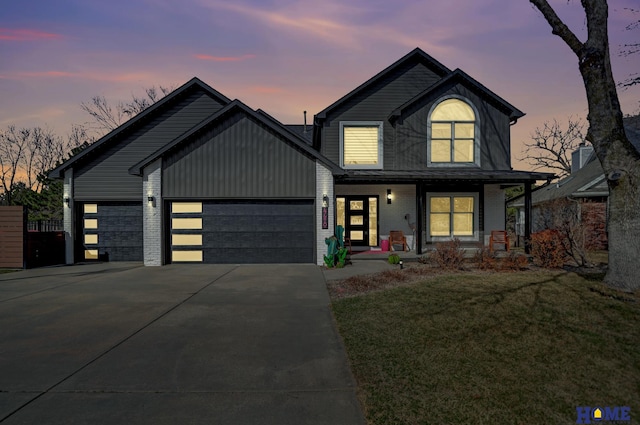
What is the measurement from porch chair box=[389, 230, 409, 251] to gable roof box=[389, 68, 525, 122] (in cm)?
535

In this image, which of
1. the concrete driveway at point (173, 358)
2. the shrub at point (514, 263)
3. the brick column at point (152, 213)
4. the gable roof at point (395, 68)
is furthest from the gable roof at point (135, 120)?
the shrub at point (514, 263)

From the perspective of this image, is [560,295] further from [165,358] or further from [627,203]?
[165,358]

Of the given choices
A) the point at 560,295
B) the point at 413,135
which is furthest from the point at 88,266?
the point at 560,295

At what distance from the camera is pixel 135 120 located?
1551cm

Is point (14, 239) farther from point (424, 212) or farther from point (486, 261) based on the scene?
point (486, 261)

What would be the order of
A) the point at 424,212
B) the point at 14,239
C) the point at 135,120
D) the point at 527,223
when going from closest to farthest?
the point at 14,239 < the point at 527,223 < the point at 135,120 < the point at 424,212

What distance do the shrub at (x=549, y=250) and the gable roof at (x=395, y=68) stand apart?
931 cm

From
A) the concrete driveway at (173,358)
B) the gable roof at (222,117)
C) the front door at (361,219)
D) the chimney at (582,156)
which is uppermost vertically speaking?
the chimney at (582,156)

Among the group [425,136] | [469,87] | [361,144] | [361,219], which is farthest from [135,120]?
[469,87]

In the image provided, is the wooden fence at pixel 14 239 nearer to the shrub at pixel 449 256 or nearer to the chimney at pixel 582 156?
the shrub at pixel 449 256

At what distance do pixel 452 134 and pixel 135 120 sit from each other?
48.4 ft

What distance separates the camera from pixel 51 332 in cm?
588

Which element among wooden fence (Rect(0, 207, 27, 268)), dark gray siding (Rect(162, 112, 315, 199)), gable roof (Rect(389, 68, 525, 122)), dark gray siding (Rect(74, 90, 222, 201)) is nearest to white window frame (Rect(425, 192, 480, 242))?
gable roof (Rect(389, 68, 525, 122))

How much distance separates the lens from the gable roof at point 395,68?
15.8 meters
